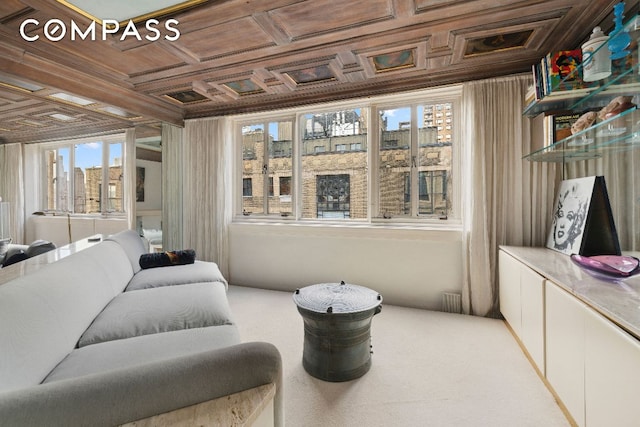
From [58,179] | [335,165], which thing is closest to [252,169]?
[335,165]

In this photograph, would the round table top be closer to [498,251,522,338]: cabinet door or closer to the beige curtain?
[498,251,522,338]: cabinet door

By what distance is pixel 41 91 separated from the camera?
11.2 ft

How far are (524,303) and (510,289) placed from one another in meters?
0.35

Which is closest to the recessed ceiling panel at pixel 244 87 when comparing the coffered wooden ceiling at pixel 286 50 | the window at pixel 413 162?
the coffered wooden ceiling at pixel 286 50

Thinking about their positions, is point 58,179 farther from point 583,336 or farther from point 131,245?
point 583,336

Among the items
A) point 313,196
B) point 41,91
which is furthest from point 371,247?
point 41,91

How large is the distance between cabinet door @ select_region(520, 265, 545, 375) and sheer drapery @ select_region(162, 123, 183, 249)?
13.7ft

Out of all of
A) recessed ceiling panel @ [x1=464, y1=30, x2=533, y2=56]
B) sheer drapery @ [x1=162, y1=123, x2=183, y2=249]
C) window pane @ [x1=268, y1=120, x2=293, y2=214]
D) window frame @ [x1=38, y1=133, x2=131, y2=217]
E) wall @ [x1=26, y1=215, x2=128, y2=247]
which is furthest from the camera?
window frame @ [x1=38, y1=133, x2=131, y2=217]

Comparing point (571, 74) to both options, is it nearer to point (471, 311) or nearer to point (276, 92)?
point (471, 311)

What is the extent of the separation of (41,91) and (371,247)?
4.32 metres

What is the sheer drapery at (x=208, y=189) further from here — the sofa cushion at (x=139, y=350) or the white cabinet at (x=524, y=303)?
the white cabinet at (x=524, y=303)

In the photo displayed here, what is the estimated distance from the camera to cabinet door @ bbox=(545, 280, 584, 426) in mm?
1312

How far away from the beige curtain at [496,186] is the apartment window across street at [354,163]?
35 centimetres

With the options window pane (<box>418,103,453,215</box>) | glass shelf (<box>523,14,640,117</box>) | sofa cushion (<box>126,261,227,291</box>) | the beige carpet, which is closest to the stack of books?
glass shelf (<box>523,14,640,117</box>)
